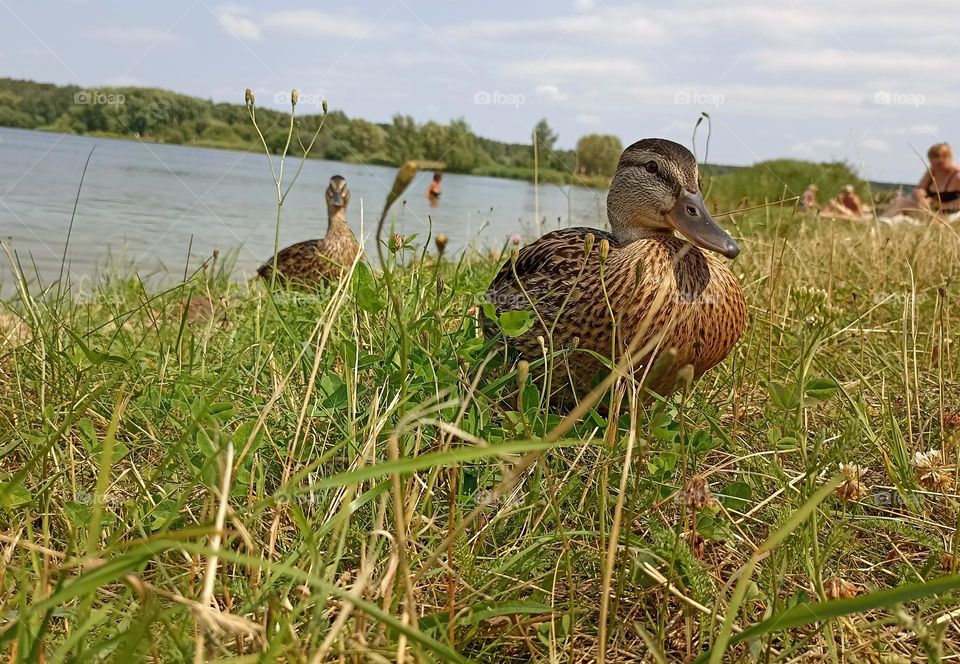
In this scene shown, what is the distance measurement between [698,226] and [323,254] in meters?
3.72

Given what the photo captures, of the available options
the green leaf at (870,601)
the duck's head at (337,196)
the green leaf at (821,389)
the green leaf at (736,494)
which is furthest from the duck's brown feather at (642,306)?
the duck's head at (337,196)

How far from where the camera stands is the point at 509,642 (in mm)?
1718

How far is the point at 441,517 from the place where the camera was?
206cm

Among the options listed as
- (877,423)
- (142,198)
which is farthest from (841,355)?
(142,198)

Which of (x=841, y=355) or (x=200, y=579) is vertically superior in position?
(x=841, y=355)

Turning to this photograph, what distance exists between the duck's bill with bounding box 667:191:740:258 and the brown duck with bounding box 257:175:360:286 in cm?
337

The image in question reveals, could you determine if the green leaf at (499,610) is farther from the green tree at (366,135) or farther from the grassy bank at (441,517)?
the green tree at (366,135)

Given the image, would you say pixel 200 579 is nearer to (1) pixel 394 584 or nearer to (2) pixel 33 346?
(1) pixel 394 584

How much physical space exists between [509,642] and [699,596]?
399mm

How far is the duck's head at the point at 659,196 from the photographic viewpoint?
2890 millimetres

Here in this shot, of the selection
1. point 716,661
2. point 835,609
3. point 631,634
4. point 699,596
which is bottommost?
point 631,634

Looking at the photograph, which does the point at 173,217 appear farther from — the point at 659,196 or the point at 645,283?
the point at 645,283

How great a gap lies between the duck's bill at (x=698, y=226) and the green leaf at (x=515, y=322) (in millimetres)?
688

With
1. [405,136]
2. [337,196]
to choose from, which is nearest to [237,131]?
[405,136]
